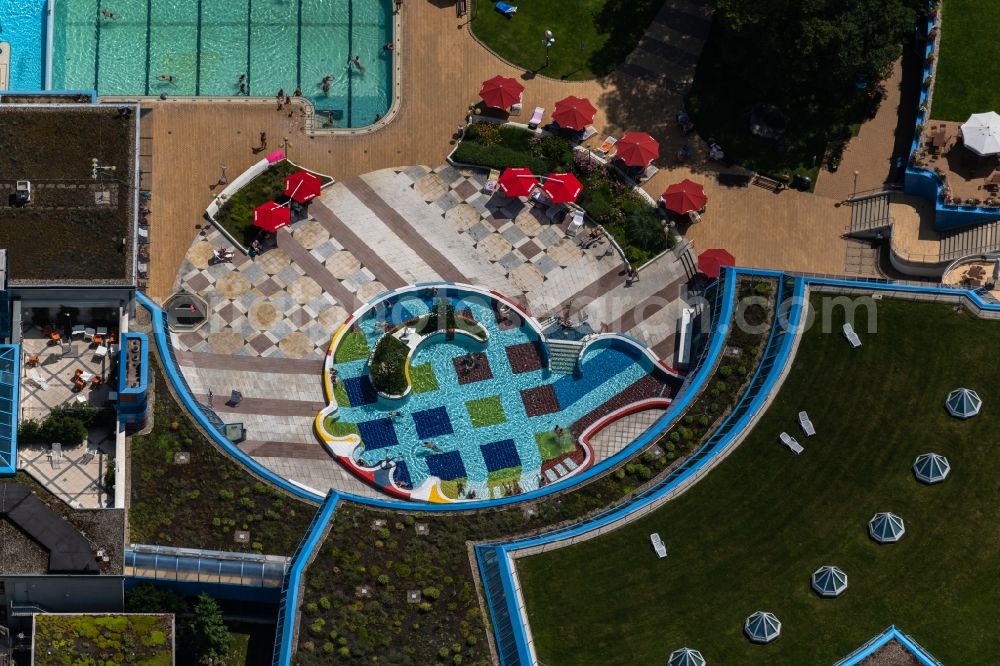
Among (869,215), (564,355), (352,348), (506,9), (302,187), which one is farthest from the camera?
(506,9)

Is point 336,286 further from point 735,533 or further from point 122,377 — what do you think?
point 735,533

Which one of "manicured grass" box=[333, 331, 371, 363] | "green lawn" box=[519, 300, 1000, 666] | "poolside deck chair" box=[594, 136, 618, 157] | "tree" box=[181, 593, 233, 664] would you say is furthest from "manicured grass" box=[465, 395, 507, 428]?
"tree" box=[181, 593, 233, 664]

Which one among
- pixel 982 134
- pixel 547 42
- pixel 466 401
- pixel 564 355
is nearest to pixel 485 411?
pixel 466 401

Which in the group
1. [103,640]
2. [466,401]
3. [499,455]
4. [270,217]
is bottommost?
[103,640]

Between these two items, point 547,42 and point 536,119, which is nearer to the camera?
point 536,119

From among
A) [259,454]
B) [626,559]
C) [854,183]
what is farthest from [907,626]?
[259,454]

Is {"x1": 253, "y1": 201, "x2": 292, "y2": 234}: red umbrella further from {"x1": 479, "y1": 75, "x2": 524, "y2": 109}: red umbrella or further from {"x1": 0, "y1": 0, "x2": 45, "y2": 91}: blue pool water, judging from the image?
{"x1": 0, "y1": 0, "x2": 45, "y2": 91}: blue pool water

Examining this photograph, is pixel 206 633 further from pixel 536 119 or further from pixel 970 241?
pixel 970 241
